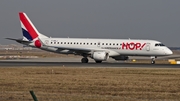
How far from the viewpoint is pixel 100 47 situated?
62.1 m

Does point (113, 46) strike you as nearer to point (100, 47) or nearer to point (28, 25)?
point (100, 47)

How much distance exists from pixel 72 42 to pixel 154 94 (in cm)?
4104

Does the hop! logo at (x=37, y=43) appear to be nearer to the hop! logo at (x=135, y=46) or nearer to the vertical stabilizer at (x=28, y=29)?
the vertical stabilizer at (x=28, y=29)

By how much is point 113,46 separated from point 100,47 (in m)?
1.85

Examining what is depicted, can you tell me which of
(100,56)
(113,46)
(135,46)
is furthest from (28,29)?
(135,46)

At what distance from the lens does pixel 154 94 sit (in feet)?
76.0

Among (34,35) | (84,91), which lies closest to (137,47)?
(34,35)

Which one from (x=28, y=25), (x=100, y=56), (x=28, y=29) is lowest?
(x=100, y=56)

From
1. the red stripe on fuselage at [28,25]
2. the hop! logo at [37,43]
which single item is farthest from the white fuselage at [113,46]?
the red stripe on fuselage at [28,25]

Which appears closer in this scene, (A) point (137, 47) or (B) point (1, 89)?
(B) point (1, 89)

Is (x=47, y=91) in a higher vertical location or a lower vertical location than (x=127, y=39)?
lower

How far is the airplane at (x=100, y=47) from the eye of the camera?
60.4m

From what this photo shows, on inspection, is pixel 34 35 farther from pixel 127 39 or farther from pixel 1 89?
pixel 1 89

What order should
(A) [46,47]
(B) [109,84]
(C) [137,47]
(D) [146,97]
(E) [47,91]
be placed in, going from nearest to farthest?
(D) [146,97] → (E) [47,91] → (B) [109,84] → (C) [137,47] → (A) [46,47]
